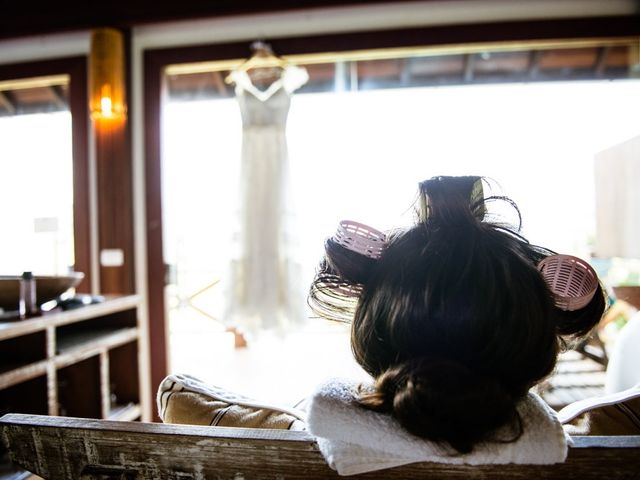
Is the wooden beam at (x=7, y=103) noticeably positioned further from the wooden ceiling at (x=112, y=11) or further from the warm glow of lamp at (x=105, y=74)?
the warm glow of lamp at (x=105, y=74)

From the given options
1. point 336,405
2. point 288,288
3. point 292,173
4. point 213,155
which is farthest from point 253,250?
point 336,405

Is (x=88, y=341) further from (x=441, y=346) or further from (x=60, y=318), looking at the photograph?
(x=441, y=346)

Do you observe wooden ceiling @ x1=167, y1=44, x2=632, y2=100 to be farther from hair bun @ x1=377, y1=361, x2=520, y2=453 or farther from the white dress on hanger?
hair bun @ x1=377, y1=361, x2=520, y2=453

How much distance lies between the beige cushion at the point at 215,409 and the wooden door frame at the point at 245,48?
190cm

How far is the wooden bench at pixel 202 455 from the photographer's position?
0.33m

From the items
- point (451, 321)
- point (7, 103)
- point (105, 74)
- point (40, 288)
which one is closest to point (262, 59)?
point (105, 74)

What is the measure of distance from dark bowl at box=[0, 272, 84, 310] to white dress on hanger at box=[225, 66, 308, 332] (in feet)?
2.80

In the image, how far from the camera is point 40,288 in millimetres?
1434

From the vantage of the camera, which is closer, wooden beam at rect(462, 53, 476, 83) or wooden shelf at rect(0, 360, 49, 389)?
wooden shelf at rect(0, 360, 49, 389)

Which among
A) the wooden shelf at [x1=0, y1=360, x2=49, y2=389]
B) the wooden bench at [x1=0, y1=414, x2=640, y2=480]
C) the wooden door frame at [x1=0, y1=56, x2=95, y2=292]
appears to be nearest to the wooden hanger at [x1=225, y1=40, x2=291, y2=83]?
the wooden door frame at [x1=0, y1=56, x2=95, y2=292]

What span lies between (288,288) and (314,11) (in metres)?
1.53

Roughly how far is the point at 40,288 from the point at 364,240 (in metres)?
1.47

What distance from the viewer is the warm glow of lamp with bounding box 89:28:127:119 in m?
2.08

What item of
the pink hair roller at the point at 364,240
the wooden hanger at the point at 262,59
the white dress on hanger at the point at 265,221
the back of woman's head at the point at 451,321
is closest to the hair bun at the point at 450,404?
the back of woman's head at the point at 451,321
